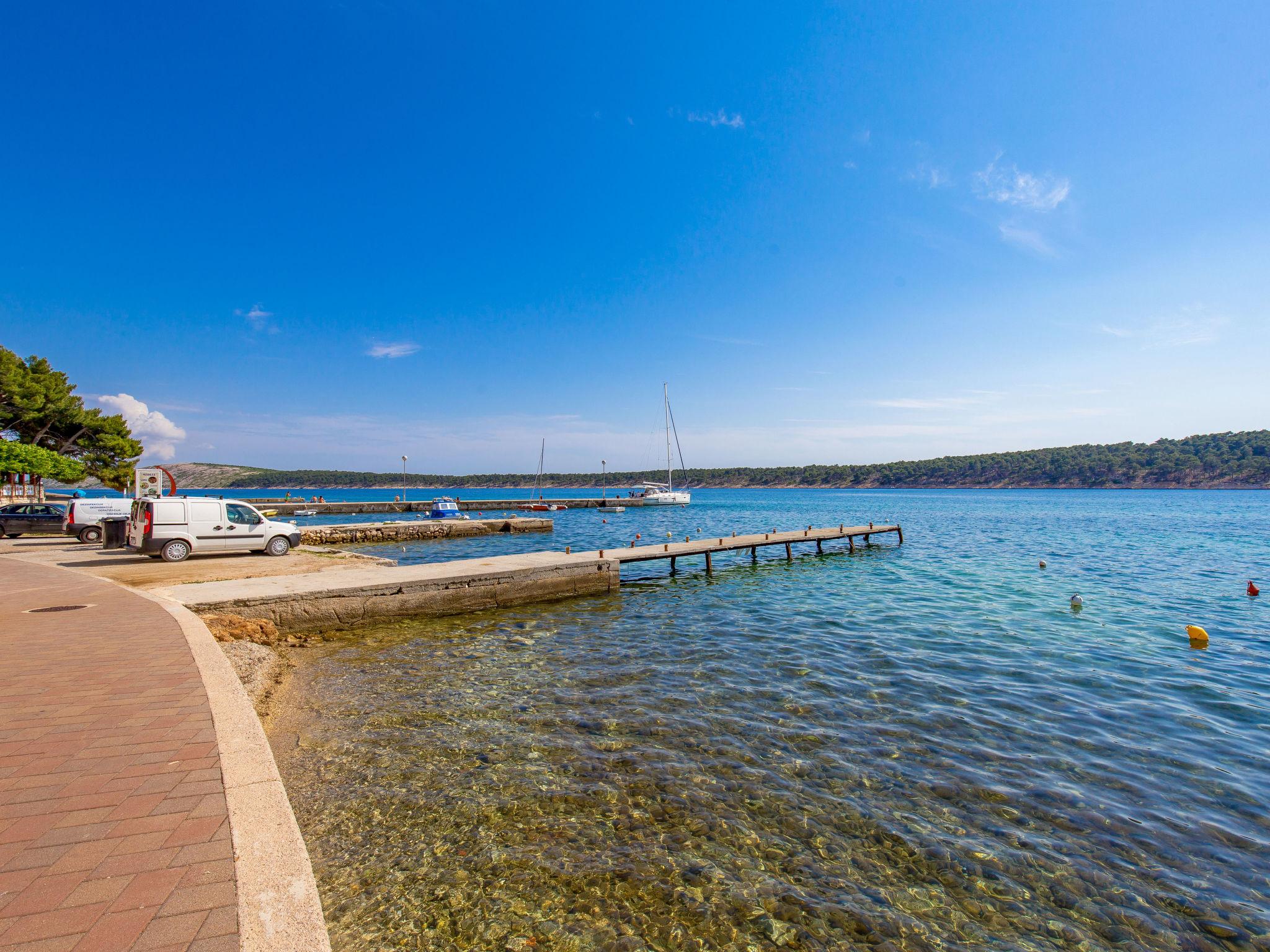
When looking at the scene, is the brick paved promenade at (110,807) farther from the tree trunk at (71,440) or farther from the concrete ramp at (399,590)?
the tree trunk at (71,440)

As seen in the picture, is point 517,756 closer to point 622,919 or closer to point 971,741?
point 622,919

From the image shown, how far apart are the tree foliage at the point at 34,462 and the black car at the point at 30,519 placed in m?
12.5

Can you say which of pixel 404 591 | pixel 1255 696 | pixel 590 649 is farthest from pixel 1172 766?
pixel 404 591

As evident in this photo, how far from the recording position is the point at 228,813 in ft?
12.1

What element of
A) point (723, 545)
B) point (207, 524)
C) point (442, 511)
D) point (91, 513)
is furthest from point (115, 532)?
point (442, 511)

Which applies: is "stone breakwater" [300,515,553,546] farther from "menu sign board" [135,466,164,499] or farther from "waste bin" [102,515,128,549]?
"waste bin" [102,515,128,549]

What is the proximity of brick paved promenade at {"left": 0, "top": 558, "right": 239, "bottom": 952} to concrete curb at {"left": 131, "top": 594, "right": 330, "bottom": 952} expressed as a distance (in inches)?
2.6

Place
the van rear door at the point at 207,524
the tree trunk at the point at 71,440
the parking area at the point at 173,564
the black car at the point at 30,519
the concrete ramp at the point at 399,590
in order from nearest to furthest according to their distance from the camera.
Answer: the concrete ramp at the point at 399,590
the parking area at the point at 173,564
the van rear door at the point at 207,524
the black car at the point at 30,519
the tree trunk at the point at 71,440

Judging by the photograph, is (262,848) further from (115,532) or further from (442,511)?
(442,511)

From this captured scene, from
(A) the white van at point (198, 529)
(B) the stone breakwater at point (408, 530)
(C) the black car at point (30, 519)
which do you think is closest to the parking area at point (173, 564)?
(A) the white van at point (198, 529)

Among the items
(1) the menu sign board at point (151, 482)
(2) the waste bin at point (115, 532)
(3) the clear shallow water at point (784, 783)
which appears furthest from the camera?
(1) the menu sign board at point (151, 482)

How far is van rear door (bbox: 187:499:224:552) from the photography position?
18.7 meters

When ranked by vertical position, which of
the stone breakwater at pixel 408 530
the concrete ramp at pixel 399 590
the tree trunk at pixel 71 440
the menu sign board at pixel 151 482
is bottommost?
the stone breakwater at pixel 408 530

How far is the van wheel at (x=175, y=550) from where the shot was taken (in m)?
18.1
